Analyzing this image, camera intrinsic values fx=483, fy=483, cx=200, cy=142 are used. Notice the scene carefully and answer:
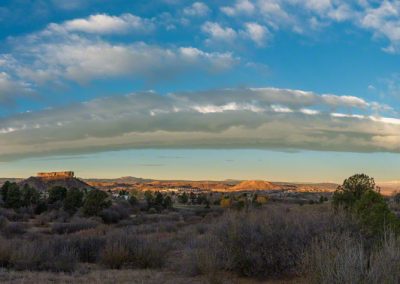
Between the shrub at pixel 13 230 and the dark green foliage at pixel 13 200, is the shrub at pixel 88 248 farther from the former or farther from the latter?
the dark green foliage at pixel 13 200

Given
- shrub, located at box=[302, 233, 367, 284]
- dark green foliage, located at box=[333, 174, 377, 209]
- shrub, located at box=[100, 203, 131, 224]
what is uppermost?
dark green foliage, located at box=[333, 174, 377, 209]

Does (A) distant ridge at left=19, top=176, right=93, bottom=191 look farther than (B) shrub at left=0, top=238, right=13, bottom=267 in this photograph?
Yes

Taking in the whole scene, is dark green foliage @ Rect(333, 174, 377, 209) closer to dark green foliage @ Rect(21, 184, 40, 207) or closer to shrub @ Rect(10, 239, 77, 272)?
shrub @ Rect(10, 239, 77, 272)

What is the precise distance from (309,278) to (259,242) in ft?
17.1

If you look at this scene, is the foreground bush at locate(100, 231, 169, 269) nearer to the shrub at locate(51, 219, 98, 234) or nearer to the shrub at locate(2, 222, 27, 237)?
the shrub at locate(2, 222, 27, 237)

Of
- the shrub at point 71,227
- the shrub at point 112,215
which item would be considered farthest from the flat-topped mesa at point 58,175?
the shrub at point 71,227

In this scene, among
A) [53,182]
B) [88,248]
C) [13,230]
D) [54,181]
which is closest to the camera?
[88,248]

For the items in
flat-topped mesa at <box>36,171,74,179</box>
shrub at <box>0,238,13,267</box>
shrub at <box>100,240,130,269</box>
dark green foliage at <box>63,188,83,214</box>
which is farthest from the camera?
flat-topped mesa at <box>36,171,74,179</box>

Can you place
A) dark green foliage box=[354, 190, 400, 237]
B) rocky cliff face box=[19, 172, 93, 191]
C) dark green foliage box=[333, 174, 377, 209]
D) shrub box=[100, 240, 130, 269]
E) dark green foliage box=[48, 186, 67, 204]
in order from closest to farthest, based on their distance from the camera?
1. dark green foliage box=[354, 190, 400, 237]
2. shrub box=[100, 240, 130, 269]
3. dark green foliage box=[333, 174, 377, 209]
4. dark green foliage box=[48, 186, 67, 204]
5. rocky cliff face box=[19, 172, 93, 191]

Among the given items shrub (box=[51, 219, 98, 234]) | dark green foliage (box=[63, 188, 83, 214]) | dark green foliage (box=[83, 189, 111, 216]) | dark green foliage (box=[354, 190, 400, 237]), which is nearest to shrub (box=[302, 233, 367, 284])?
dark green foliage (box=[354, 190, 400, 237])

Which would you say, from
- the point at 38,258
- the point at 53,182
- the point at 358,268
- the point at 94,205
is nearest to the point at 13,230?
the point at 94,205

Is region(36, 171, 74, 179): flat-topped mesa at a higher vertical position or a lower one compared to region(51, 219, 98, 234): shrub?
higher

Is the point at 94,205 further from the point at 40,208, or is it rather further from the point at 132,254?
the point at 132,254

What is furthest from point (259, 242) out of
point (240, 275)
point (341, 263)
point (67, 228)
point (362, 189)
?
point (67, 228)
